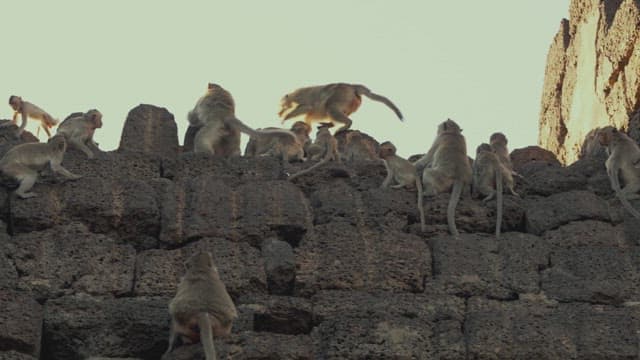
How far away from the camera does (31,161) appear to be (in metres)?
14.1

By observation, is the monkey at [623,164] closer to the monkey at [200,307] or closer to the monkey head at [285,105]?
the monkey head at [285,105]

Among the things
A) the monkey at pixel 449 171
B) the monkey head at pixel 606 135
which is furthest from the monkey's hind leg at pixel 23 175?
the monkey head at pixel 606 135

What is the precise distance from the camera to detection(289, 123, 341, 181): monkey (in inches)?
584

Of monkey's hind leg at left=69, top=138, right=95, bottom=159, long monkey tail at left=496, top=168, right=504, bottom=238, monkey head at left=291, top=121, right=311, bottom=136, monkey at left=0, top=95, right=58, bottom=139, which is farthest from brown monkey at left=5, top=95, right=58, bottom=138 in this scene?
long monkey tail at left=496, top=168, right=504, bottom=238

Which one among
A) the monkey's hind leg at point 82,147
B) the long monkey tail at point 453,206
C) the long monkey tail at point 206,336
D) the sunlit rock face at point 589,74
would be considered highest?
the sunlit rock face at point 589,74

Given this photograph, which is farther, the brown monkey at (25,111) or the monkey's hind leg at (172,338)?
the brown monkey at (25,111)

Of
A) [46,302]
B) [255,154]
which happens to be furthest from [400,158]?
[46,302]

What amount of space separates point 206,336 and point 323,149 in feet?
13.1

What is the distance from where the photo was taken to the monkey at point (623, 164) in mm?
14898

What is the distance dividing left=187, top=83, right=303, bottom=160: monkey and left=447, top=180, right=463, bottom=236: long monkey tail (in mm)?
1558

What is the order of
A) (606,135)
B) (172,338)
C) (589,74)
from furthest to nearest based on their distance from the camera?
1. (589,74)
2. (606,135)
3. (172,338)

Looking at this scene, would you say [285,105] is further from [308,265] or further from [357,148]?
[308,265]

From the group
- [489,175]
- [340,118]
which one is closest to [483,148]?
[489,175]

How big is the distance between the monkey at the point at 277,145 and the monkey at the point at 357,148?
0.44m
